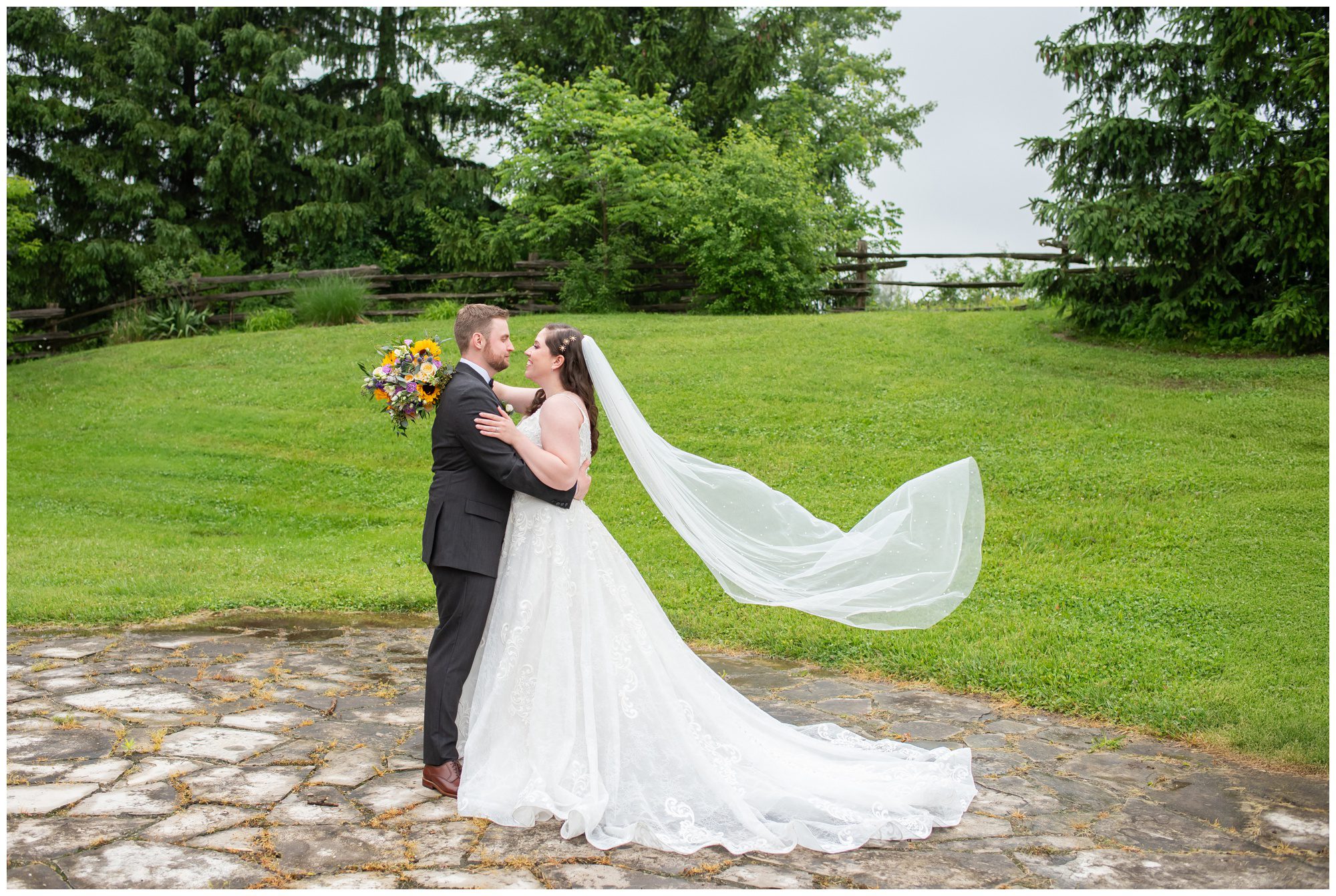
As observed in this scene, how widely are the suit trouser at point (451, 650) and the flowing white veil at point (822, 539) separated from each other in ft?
3.29

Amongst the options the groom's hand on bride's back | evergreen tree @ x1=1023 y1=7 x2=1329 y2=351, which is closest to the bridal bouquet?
the groom's hand on bride's back

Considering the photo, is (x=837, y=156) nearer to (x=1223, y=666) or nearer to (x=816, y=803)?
(x=1223, y=666)

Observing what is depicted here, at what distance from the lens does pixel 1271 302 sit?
1542 centimetres

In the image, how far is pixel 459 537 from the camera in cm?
468

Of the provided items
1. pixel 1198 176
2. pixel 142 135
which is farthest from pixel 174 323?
pixel 1198 176

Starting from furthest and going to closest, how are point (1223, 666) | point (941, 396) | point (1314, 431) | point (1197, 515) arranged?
point (941, 396) → point (1314, 431) → point (1197, 515) → point (1223, 666)

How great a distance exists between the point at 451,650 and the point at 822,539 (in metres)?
1.97

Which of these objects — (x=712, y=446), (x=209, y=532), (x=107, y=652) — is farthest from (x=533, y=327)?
(x=107, y=652)

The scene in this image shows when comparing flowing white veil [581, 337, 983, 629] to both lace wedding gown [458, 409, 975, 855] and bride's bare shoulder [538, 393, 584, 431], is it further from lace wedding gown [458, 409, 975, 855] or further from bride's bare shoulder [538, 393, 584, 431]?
lace wedding gown [458, 409, 975, 855]

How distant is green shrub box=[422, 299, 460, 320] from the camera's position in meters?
21.9

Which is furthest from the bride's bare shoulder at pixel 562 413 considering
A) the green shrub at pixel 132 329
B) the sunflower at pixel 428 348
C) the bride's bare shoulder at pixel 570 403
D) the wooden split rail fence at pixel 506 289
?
the green shrub at pixel 132 329

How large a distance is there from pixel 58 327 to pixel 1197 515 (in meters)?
25.2

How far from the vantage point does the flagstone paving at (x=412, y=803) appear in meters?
3.89

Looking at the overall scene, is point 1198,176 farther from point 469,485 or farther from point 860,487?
point 469,485
